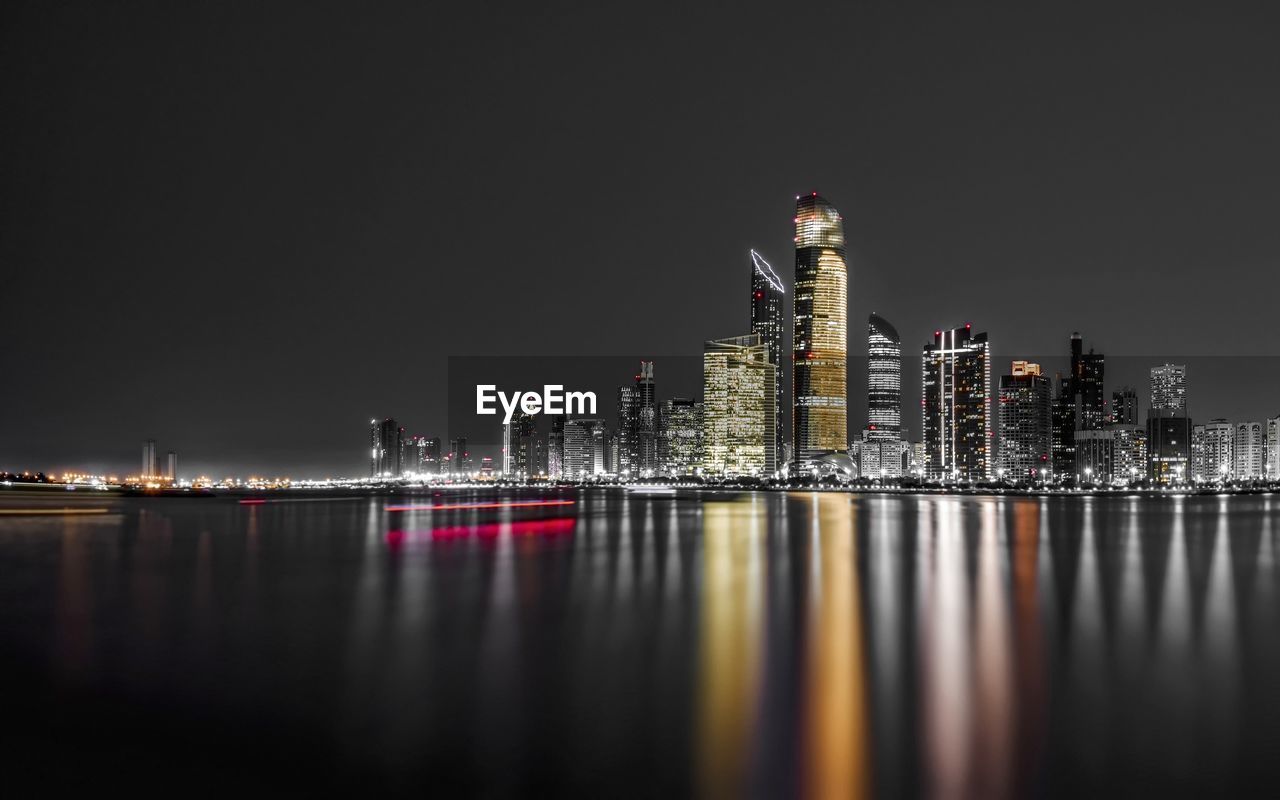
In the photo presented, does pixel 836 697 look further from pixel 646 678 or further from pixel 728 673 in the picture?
pixel 646 678

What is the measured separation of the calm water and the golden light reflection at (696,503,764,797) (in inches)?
2.5

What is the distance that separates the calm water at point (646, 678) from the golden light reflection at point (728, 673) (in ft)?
0.21

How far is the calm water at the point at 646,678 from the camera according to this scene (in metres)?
8.55

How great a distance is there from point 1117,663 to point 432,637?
487 inches

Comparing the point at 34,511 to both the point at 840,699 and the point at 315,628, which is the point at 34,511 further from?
the point at 840,699

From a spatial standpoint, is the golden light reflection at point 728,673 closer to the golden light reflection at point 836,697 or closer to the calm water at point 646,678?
the calm water at point 646,678

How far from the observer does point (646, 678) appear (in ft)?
41.9

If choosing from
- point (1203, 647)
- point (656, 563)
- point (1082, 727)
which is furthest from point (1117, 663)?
point (656, 563)

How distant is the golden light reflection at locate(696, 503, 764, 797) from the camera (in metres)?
8.57

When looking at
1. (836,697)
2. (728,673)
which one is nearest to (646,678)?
(728,673)

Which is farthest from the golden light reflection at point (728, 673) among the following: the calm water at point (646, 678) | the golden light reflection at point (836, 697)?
the golden light reflection at point (836, 697)

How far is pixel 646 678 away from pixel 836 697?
9.64 ft

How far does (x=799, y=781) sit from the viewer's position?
8141mm

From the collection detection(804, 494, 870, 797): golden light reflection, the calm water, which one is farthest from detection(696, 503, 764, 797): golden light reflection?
detection(804, 494, 870, 797): golden light reflection
